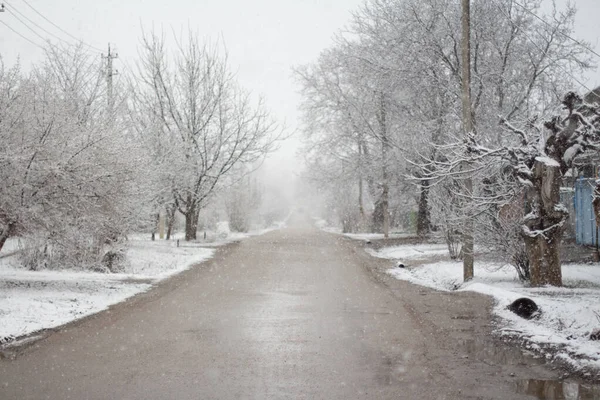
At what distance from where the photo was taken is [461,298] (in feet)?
39.8

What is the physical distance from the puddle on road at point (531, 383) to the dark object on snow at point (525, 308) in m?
1.75

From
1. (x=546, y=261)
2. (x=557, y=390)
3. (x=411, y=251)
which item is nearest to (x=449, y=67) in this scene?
(x=411, y=251)

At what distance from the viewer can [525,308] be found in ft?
32.3

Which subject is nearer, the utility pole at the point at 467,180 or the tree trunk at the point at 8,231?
the tree trunk at the point at 8,231

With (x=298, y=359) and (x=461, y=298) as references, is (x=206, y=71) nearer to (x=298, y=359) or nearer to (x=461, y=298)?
(x=461, y=298)

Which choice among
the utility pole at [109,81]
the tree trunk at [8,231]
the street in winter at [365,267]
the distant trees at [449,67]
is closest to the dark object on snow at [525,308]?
the street in winter at [365,267]

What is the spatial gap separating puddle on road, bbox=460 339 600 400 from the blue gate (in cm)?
1328

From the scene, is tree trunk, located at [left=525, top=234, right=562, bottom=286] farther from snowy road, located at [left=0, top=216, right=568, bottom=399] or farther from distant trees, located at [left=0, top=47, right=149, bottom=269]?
distant trees, located at [left=0, top=47, right=149, bottom=269]

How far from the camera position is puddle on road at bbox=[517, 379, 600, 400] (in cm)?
592

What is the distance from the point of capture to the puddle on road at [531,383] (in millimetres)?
5969

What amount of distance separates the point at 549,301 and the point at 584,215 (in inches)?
447

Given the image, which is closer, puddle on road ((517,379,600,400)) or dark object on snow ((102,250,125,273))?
puddle on road ((517,379,600,400))

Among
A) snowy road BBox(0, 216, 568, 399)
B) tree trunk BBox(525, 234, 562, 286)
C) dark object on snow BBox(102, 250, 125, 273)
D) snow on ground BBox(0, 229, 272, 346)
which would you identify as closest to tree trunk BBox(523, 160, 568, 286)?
tree trunk BBox(525, 234, 562, 286)

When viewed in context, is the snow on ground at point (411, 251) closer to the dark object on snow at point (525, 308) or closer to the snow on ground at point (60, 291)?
the snow on ground at point (60, 291)
